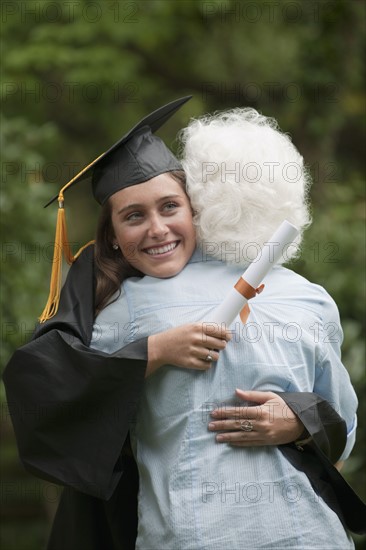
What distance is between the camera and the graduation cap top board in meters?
2.70

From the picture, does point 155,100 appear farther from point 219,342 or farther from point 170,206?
point 219,342

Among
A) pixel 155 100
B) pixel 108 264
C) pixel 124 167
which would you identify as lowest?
pixel 108 264

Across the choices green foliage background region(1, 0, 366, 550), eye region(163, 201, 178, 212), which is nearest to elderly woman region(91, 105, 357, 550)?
eye region(163, 201, 178, 212)

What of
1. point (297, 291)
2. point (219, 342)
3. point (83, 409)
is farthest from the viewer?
point (297, 291)

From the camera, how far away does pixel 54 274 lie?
289 centimetres

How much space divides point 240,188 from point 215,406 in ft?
2.13

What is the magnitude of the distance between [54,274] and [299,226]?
80 centimetres

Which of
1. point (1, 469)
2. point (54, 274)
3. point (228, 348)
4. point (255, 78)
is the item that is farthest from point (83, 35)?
point (228, 348)

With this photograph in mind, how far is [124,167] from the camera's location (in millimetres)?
2719

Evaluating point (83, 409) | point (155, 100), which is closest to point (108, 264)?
point (83, 409)

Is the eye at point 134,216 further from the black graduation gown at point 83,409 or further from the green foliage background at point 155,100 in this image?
the green foliage background at point 155,100

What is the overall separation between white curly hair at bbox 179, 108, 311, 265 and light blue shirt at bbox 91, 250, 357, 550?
0.35ft

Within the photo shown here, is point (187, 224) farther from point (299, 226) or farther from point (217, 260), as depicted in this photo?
point (299, 226)

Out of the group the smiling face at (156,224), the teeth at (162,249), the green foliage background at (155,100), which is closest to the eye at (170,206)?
the smiling face at (156,224)
